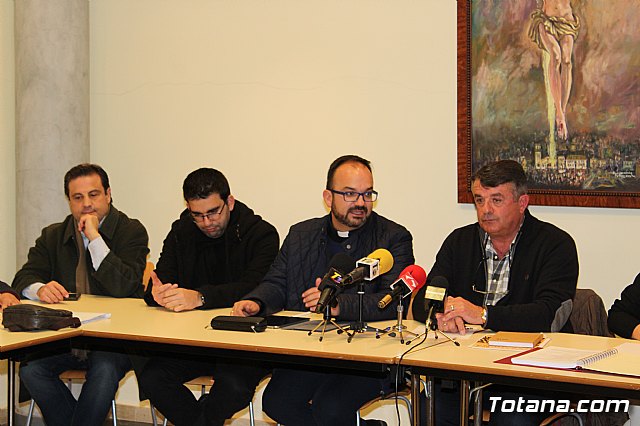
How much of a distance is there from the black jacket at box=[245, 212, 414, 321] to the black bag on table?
0.87 metres

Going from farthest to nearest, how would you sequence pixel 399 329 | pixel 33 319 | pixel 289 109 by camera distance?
pixel 289 109 → pixel 33 319 → pixel 399 329

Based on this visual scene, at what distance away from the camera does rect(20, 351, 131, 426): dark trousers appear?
4.61 m

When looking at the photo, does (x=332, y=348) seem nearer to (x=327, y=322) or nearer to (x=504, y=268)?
(x=327, y=322)

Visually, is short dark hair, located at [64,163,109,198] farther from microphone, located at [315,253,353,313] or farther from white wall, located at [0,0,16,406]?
microphone, located at [315,253,353,313]

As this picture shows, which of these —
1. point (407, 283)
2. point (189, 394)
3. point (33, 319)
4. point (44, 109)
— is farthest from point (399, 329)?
point (44, 109)

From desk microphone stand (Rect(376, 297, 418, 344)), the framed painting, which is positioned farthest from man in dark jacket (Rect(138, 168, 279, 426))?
the framed painting

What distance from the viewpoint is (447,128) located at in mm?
5230

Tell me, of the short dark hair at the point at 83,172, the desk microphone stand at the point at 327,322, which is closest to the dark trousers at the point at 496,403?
the desk microphone stand at the point at 327,322

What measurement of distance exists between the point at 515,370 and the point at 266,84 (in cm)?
304

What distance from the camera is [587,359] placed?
325 cm

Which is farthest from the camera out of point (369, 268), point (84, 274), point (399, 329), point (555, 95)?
point (84, 274)

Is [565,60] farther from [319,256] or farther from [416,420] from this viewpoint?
[416,420]

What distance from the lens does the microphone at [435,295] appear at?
367 cm

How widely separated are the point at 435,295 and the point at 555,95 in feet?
5.65
